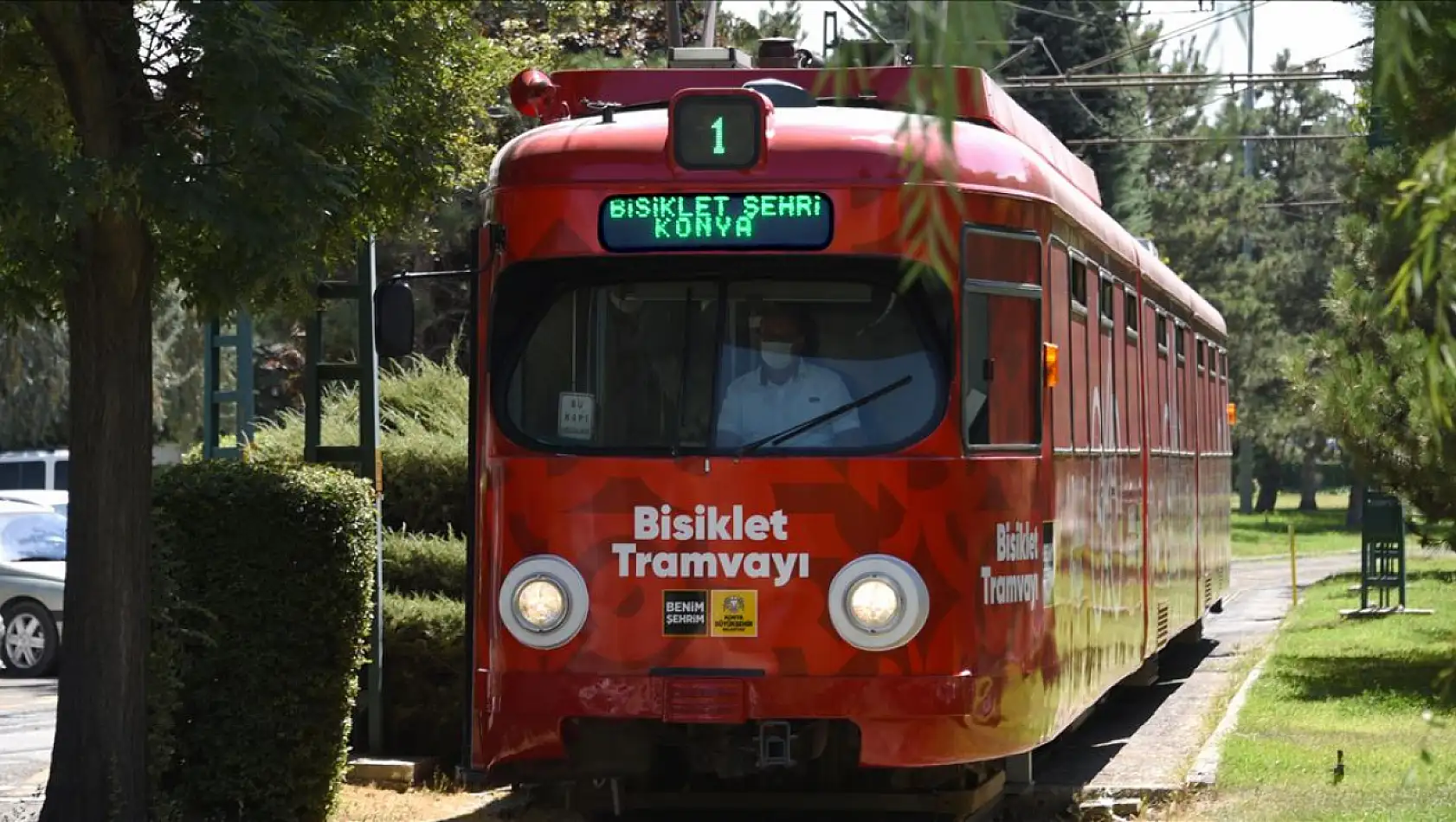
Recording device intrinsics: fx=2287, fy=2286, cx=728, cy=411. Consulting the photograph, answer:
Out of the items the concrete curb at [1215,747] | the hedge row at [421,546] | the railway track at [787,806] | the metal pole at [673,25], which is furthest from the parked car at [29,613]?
the concrete curb at [1215,747]

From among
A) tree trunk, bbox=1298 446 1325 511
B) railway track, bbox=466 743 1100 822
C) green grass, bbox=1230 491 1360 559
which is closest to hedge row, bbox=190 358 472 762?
railway track, bbox=466 743 1100 822

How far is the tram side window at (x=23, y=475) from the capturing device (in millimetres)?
45688

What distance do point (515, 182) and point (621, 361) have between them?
Answer: 0.96 m

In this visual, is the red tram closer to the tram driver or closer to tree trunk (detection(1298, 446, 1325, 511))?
the tram driver

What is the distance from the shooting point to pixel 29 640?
74.1 ft

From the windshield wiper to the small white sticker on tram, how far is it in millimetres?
434

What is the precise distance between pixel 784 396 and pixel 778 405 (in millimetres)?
44

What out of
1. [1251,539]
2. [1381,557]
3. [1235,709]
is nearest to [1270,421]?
[1251,539]

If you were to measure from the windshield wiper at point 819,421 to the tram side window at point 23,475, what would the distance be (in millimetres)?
38612

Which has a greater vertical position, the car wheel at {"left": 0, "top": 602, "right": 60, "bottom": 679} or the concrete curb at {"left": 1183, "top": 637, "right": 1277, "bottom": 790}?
the car wheel at {"left": 0, "top": 602, "right": 60, "bottom": 679}

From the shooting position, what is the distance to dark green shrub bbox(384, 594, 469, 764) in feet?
44.4

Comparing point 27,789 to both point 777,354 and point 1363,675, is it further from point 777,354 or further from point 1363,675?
point 1363,675

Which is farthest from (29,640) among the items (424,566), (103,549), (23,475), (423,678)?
(23,475)

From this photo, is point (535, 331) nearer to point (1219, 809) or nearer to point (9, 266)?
point (9, 266)
